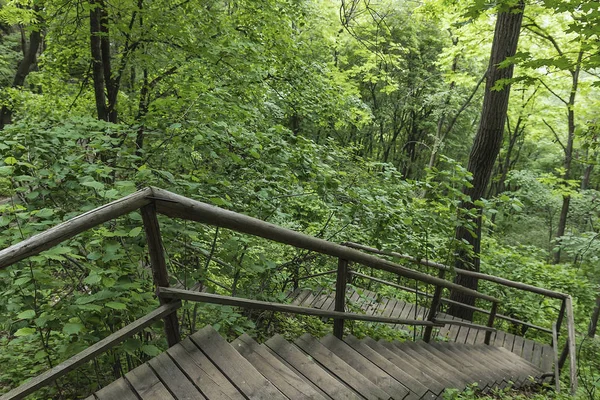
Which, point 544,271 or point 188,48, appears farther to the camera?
point 544,271

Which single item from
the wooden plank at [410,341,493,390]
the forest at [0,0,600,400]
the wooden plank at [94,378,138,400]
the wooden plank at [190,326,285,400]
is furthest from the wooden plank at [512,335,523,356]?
the wooden plank at [94,378,138,400]

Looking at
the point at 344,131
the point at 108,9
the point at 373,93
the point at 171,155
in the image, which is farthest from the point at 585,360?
the point at 344,131

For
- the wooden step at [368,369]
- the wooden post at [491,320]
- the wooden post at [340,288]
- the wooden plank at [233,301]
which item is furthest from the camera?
the wooden post at [491,320]

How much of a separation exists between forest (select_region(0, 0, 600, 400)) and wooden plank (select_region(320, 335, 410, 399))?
706 millimetres

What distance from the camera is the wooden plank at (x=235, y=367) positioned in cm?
211

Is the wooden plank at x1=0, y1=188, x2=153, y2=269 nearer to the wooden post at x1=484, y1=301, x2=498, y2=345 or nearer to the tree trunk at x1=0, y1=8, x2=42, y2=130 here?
the wooden post at x1=484, y1=301, x2=498, y2=345

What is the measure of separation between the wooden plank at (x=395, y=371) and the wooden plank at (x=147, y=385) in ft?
6.03

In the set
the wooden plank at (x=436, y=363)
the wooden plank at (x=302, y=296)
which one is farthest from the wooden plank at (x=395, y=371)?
the wooden plank at (x=302, y=296)

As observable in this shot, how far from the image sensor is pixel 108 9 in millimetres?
5762

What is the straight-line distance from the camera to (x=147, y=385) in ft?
6.51

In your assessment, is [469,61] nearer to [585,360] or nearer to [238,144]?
[585,360]

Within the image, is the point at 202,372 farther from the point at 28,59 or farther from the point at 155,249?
the point at 28,59

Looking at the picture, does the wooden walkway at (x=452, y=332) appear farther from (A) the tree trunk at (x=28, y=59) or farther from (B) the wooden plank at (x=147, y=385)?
(A) the tree trunk at (x=28, y=59)

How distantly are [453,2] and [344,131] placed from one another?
1404 cm
